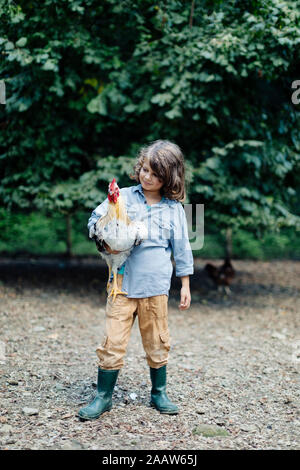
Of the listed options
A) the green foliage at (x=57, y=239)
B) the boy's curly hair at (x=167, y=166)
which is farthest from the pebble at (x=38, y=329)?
the green foliage at (x=57, y=239)

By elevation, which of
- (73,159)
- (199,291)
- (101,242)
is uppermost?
(73,159)

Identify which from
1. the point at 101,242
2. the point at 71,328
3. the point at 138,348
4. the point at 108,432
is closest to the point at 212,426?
the point at 108,432

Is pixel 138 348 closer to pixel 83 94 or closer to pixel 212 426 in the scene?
pixel 212 426

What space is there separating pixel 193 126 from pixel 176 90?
720 mm

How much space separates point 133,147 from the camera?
556 centimetres

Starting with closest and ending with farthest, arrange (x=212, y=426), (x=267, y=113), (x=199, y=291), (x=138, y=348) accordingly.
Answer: (x=212, y=426) < (x=138, y=348) < (x=267, y=113) < (x=199, y=291)

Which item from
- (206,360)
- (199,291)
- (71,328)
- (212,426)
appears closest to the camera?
(212,426)

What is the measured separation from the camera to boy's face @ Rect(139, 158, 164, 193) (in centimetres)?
258

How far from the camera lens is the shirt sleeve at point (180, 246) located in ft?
8.82

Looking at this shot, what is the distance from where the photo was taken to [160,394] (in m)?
2.77

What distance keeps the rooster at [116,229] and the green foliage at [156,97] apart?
2472 millimetres

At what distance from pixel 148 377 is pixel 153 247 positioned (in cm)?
122

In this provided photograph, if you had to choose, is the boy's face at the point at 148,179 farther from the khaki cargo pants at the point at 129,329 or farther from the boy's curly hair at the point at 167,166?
the khaki cargo pants at the point at 129,329

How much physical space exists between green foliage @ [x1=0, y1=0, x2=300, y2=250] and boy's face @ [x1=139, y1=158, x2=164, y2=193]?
2295 millimetres
